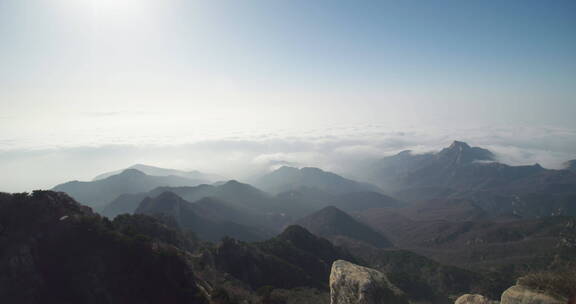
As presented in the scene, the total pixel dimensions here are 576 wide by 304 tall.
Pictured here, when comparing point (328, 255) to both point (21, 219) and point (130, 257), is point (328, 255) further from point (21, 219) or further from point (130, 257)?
point (21, 219)

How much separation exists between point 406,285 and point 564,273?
329 ft

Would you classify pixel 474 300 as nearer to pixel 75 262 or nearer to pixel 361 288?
pixel 361 288

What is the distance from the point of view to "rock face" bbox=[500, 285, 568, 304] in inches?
552

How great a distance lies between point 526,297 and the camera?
15.2 m

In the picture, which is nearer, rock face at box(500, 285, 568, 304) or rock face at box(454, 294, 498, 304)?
rock face at box(500, 285, 568, 304)

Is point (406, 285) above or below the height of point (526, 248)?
above

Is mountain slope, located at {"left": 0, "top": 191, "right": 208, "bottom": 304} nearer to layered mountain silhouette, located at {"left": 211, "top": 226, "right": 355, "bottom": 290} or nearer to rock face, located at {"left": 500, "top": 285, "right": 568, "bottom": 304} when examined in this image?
layered mountain silhouette, located at {"left": 211, "top": 226, "right": 355, "bottom": 290}

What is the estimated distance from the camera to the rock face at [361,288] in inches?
920

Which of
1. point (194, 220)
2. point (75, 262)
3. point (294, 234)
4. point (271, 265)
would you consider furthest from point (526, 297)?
point (194, 220)

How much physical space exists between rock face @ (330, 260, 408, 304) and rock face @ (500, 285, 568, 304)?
367 inches

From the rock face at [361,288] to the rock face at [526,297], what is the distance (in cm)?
931

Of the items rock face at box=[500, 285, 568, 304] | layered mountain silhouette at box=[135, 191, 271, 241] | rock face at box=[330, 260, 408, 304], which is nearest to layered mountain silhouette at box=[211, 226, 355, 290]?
rock face at box=[330, 260, 408, 304]

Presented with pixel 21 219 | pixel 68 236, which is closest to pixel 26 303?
pixel 68 236

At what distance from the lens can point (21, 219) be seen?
1893 inches
